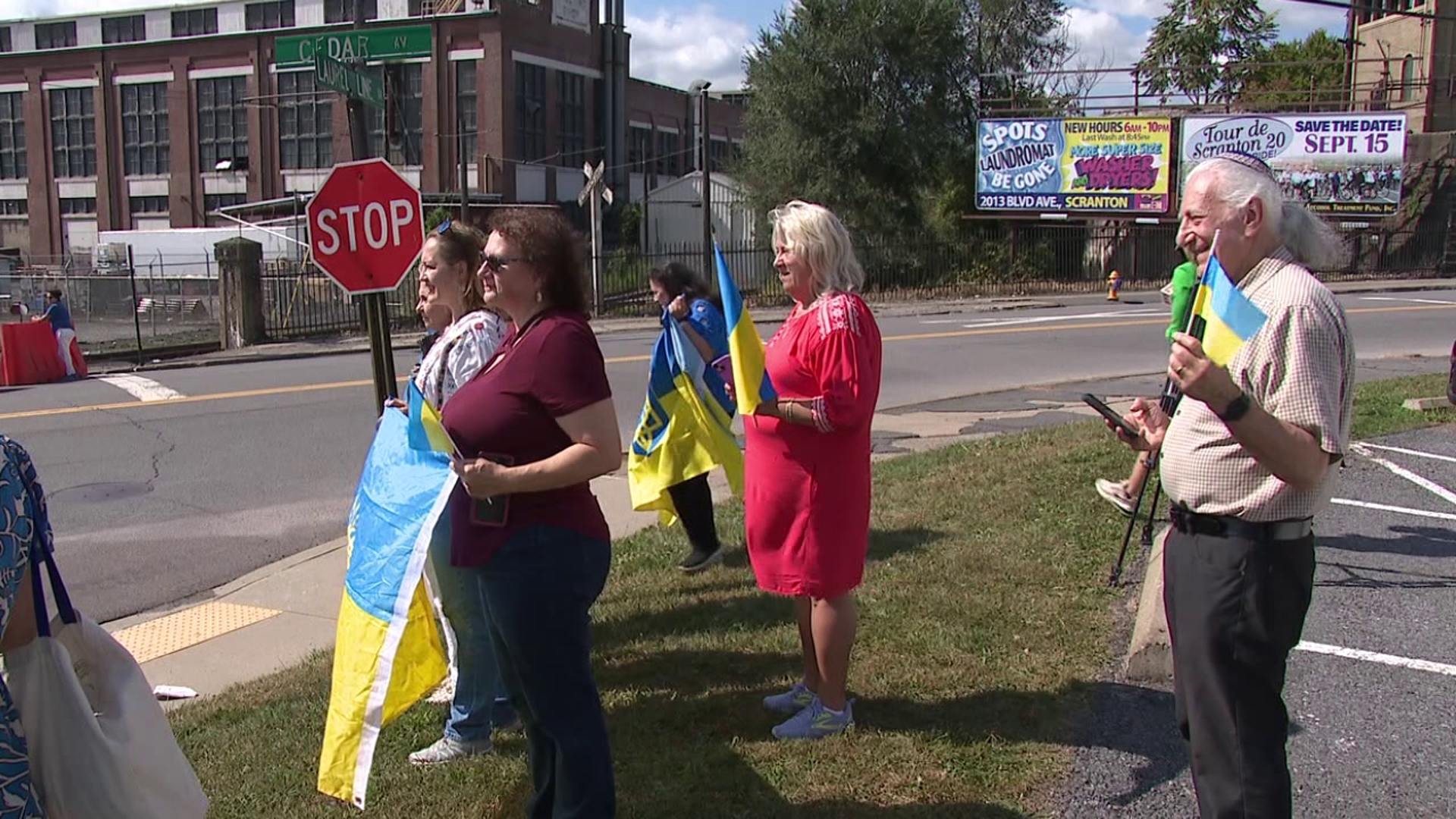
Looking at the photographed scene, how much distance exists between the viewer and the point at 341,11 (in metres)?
50.3

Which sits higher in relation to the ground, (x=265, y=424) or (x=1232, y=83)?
(x=1232, y=83)

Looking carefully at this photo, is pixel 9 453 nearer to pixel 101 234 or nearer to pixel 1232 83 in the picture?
pixel 1232 83

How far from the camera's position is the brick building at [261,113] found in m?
46.6

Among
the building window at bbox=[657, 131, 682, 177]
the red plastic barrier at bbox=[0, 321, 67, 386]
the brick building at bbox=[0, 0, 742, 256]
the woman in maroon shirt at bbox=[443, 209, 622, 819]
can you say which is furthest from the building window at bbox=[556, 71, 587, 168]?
the woman in maroon shirt at bbox=[443, 209, 622, 819]

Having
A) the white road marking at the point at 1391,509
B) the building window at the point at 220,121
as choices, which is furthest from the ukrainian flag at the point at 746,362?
the building window at the point at 220,121

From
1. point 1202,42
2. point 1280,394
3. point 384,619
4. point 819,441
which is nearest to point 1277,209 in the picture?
point 1280,394

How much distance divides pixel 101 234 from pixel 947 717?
5163 centimetres

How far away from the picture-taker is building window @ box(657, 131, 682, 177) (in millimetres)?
58531

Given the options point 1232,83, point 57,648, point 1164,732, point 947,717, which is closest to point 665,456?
point 947,717

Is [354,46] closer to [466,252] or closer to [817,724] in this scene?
[466,252]

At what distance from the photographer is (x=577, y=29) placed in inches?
1964

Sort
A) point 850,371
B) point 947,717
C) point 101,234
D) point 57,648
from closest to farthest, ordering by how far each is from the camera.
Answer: point 57,648
point 850,371
point 947,717
point 101,234

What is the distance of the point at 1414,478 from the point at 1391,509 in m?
1.10

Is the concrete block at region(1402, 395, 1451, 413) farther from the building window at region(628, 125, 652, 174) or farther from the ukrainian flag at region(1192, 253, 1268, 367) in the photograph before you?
the building window at region(628, 125, 652, 174)
